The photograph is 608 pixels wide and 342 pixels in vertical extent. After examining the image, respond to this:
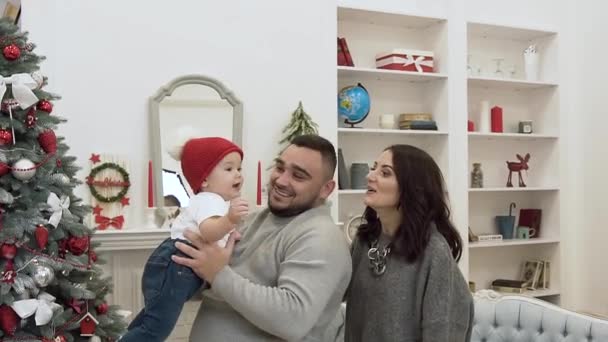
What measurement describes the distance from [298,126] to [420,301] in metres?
2.52

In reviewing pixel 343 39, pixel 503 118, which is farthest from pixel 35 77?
pixel 503 118

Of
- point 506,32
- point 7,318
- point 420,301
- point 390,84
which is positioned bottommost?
point 7,318

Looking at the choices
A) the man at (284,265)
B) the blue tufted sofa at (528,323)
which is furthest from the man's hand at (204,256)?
the blue tufted sofa at (528,323)

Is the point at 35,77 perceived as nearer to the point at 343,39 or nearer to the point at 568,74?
the point at 343,39

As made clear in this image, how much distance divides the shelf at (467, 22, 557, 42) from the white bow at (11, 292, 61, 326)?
3920mm

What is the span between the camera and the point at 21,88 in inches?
92.5

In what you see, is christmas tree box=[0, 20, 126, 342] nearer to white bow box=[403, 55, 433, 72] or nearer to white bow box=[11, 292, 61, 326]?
white bow box=[11, 292, 61, 326]

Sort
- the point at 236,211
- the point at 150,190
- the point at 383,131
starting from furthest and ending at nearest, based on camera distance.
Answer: the point at 383,131, the point at 150,190, the point at 236,211

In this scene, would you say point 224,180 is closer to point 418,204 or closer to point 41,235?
point 418,204

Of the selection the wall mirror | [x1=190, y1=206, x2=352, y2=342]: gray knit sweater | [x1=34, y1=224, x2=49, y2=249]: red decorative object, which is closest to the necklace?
[x1=190, y1=206, x2=352, y2=342]: gray knit sweater

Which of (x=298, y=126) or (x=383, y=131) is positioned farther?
(x=383, y=131)

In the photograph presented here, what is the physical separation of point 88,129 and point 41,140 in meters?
1.48

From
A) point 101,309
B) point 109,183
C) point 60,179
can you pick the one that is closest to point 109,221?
point 109,183

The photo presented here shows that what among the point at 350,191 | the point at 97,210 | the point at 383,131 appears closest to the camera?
the point at 97,210
